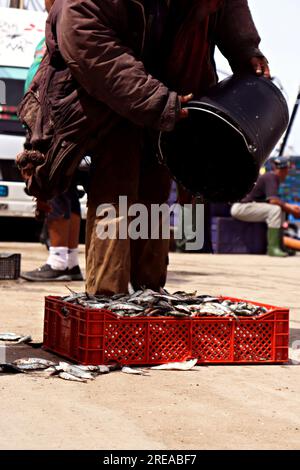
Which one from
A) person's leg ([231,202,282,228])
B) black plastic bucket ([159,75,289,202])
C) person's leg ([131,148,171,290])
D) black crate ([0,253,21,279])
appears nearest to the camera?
black plastic bucket ([159,75,289,202])

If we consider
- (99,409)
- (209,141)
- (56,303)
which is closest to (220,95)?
(209,141)

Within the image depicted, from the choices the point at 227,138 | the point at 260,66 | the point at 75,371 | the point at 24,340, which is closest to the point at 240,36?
the point at 260,66

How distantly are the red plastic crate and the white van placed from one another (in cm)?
958

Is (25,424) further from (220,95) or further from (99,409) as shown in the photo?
(220,95)

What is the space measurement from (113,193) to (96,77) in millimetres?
657

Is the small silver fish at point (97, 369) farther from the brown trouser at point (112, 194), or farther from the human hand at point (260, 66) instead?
the human hand at point (260, 66)

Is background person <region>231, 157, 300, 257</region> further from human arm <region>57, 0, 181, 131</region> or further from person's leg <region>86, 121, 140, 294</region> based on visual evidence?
human arm <region>57, 0, 181, 131</region>

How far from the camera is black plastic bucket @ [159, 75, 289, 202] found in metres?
5.08

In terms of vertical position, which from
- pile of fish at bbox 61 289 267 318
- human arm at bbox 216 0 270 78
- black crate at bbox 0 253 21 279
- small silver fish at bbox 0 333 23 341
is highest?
human arm at bbox 216 0 270 78

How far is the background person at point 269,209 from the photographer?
16250mm

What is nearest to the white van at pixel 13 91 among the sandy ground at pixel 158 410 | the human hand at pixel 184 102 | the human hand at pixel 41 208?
the human hand at pixel 41 208

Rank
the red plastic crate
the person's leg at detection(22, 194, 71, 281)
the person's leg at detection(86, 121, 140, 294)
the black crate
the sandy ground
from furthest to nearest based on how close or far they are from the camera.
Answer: the black crate < the person's leg at detection(22, 194, 71, 281) < the person's leg at detection(86, 121, 140, 294) < the red plastic crate < the sandy ground

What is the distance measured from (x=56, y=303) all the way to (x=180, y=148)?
1126 mm

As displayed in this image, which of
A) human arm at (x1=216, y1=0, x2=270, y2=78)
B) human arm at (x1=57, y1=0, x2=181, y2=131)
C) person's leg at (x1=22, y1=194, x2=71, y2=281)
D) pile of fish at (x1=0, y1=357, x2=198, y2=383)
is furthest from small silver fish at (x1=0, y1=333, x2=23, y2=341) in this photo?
person's leg at (x1=22, y1=194, x2=71, y2=281)
